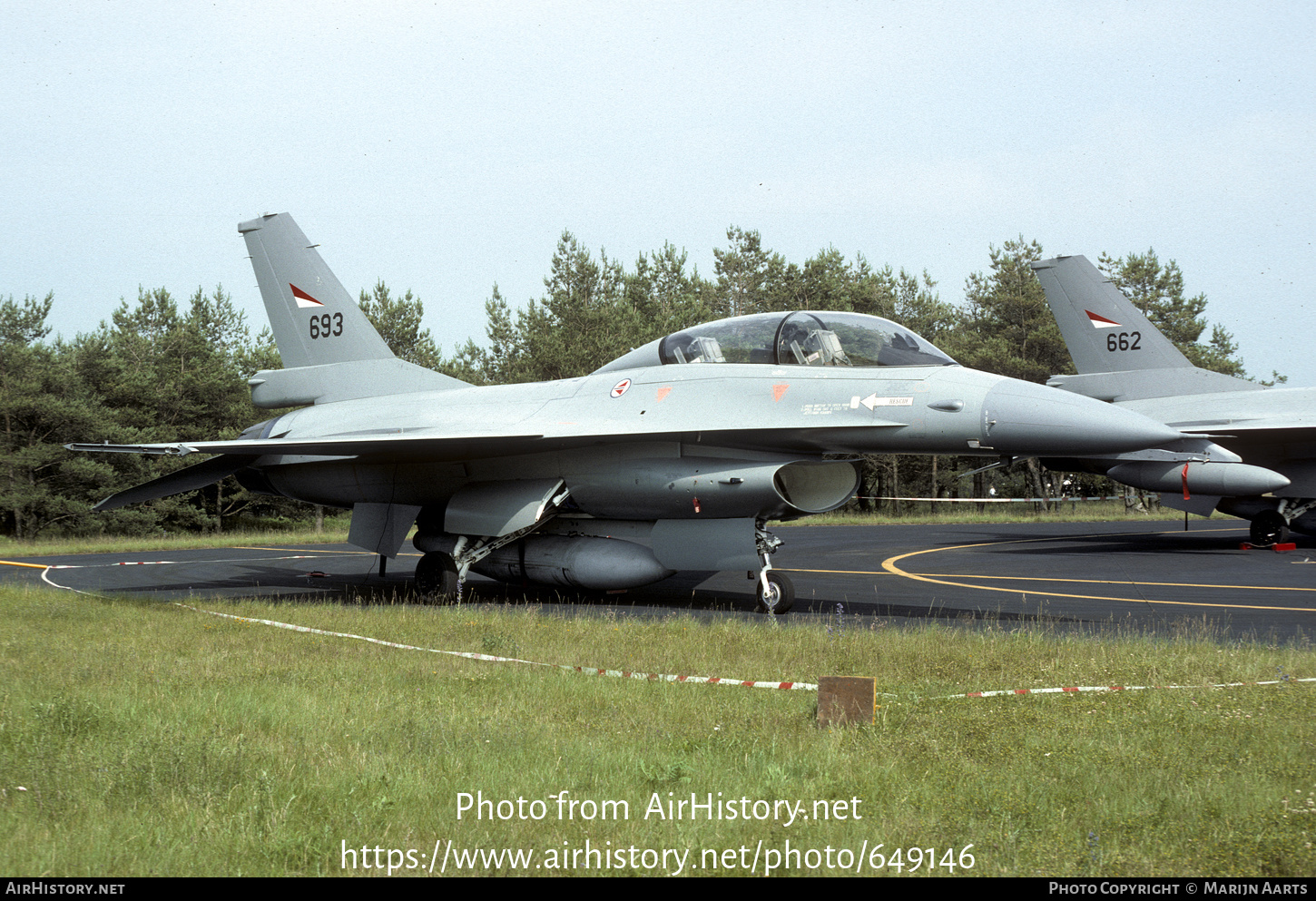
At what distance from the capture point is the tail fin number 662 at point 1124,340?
21.8 m

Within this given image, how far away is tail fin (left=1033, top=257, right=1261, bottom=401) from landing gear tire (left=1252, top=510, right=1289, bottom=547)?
2785mm

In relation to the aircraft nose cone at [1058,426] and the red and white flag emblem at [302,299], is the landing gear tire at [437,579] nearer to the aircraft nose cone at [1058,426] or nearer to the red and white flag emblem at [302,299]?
the red and white flag emblem at [302,299]

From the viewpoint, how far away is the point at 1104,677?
22.4ft

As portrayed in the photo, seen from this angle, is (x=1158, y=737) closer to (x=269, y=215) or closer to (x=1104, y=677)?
(x=1104, y=677)

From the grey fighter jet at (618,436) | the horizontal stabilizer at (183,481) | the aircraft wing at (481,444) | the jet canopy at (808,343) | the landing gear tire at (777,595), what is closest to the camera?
the grey fighter jet at (618,436)

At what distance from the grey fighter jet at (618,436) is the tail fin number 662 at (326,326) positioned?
0.03 meters

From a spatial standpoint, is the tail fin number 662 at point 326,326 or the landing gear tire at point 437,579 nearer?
the landing gear tire at point 437,579

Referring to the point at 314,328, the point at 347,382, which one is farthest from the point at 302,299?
the point at 347,382

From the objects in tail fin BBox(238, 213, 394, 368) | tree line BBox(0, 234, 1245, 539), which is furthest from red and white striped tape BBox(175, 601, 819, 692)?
tree line BBox(0, 234, 1245, 539)

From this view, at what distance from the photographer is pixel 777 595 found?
11.1 meters

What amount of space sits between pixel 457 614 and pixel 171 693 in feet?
14.7

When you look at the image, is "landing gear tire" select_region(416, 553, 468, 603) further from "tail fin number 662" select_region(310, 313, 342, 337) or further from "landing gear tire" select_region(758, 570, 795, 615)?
"landing gear tire" select_region(758, 570, 795, 615)

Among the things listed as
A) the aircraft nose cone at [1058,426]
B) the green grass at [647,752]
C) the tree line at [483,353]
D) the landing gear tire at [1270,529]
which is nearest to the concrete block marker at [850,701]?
the green grass at [647,752]

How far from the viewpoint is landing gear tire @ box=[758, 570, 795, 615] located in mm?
11031
